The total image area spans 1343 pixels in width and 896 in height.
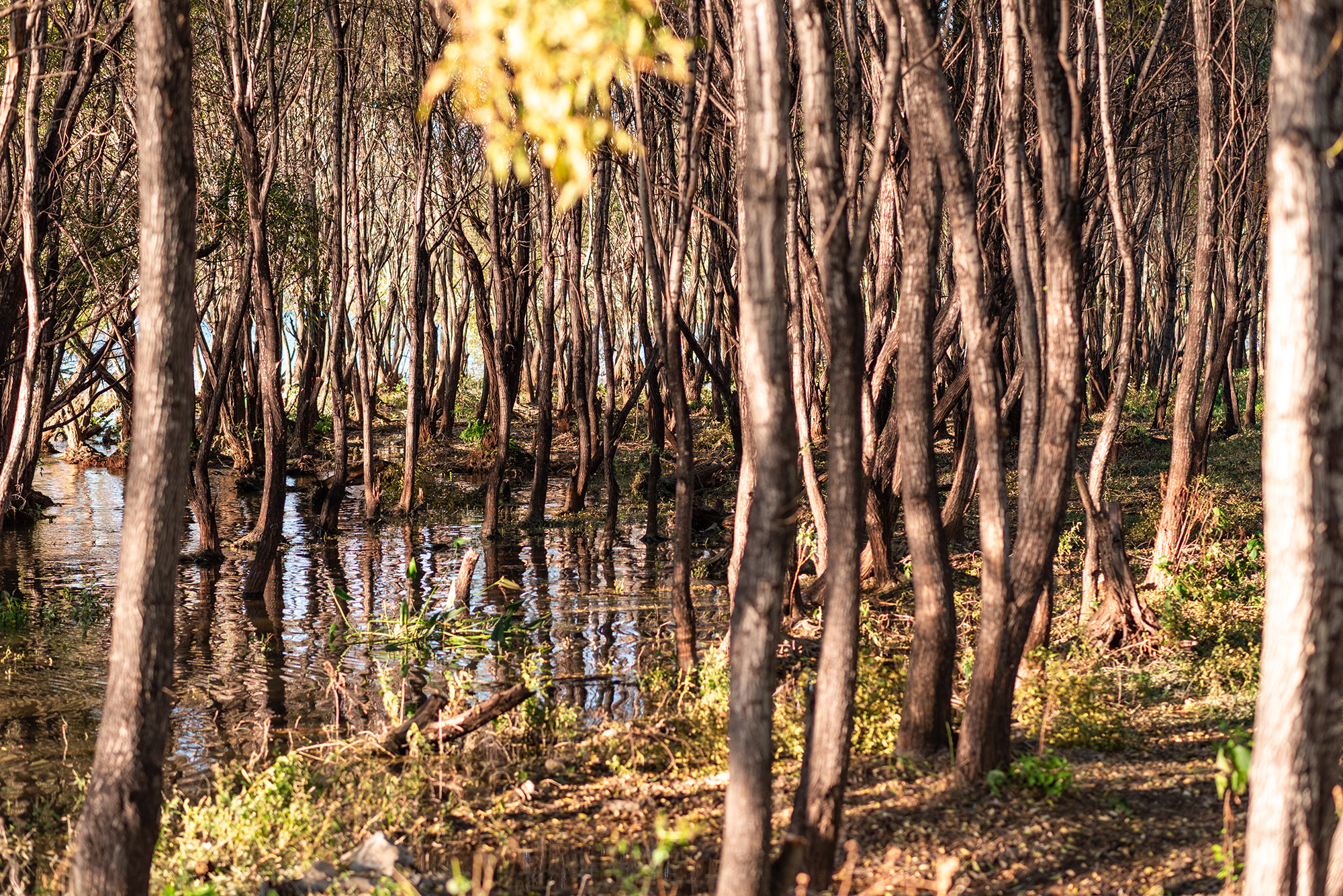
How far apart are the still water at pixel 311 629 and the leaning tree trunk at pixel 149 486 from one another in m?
1.65

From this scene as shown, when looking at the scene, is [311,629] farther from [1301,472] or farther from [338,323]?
[1301,472]

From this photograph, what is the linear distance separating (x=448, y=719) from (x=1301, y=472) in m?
4.46

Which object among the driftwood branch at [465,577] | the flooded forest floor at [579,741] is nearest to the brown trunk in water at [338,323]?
the flooded forest floor at [579,741]

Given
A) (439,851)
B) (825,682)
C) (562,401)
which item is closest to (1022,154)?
(825,682)

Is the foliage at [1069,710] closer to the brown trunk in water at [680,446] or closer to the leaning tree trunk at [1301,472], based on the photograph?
the brown trunk in water at [680,446]

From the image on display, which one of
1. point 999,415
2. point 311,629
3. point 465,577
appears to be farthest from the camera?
point 311,629

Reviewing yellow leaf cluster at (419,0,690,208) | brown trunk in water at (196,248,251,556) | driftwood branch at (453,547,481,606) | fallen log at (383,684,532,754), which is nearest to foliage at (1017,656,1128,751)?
fallen log at (383,684,532,754)

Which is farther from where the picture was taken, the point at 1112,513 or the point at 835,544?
the point at 1112,513

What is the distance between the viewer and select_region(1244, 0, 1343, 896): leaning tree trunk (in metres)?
2.77

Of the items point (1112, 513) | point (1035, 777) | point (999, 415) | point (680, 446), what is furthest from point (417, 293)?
point (1035, 777)

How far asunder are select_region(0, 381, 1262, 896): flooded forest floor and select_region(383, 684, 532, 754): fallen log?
88mm

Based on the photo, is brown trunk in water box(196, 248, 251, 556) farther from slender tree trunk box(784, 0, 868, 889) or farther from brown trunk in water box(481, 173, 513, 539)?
slender tree trunk box(784, 0, 868, 889)

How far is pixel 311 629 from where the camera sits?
9.66 m

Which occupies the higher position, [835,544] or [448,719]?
[835,544]
